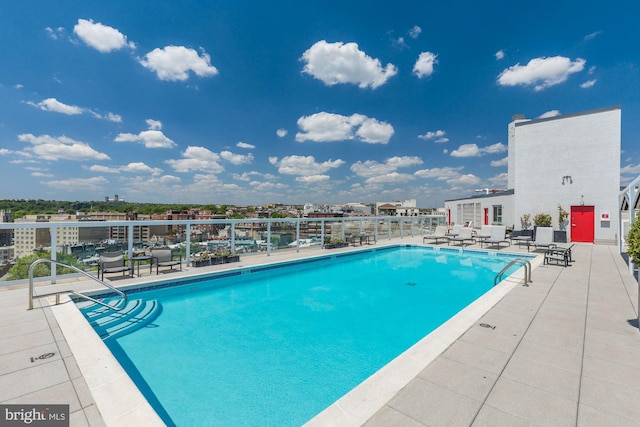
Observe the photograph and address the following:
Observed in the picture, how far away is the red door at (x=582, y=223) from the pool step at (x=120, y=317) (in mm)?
17592

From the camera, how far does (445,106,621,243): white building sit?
1248 centimetres

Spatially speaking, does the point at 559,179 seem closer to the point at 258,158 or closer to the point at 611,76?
the point at 611,76

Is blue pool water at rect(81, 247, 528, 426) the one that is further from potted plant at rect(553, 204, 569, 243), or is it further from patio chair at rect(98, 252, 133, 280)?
potted plant at rect(553, 204, 569, 243)

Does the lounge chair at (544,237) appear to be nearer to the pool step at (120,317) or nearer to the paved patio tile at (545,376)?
the paved patio tile at (545,376)

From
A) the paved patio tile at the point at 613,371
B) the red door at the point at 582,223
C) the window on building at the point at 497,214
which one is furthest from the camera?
the window on building at the point at 497,214

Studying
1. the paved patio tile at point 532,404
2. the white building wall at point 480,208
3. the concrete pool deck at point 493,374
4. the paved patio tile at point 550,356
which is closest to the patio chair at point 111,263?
the concrete pool deck at point 493,374

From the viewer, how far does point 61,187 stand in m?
20.4

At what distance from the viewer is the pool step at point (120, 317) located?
3936mm

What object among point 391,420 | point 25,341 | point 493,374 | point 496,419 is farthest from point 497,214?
point 25,341

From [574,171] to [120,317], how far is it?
1836cm

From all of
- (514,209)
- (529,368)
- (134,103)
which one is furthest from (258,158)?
(529,368)

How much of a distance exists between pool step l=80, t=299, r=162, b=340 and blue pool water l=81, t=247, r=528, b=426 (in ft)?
0.52

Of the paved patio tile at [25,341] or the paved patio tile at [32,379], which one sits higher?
the paved patio tile at [25,341]

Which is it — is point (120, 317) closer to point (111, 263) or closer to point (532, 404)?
point (111, 263)
